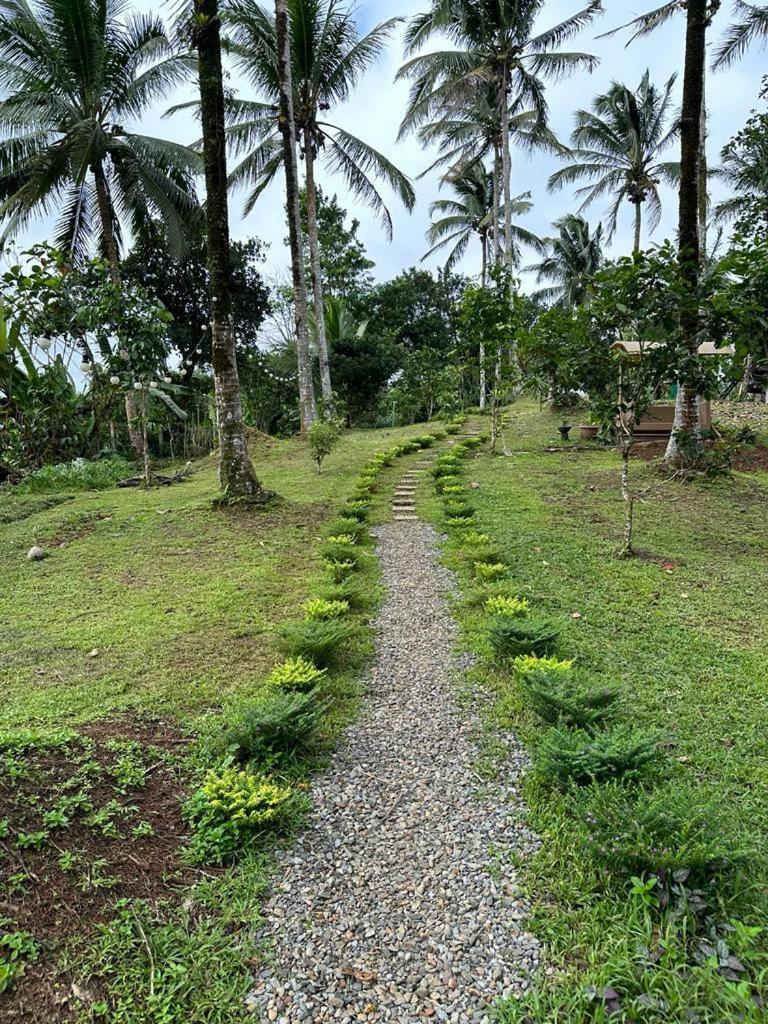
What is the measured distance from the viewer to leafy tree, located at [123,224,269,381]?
17891mm

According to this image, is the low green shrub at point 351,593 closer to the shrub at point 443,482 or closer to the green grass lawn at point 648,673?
the green grass lawn at point 648,673

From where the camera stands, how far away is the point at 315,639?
3.75 metres

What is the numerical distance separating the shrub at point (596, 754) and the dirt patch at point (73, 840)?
1.55 meters

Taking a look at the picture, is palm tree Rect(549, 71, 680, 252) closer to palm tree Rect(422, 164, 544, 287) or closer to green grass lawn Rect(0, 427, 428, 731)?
palm tree Rect(422, 164, 544, 287)

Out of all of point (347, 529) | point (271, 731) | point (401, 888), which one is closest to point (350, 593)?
point (347, 529)

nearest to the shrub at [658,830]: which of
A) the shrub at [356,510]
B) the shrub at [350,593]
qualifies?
the shrub at [350,593]

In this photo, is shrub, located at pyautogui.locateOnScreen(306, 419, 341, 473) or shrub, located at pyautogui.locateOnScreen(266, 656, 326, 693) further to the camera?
shrub, located at pyautogui.locateOnScreen(306, 419, 341, 473)

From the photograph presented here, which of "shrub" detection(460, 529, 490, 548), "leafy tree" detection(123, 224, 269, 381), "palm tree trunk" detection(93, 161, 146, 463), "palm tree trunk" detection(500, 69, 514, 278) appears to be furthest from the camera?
"leafy tree" detection(123, 224, 269, 381)

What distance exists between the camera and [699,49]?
318 inches

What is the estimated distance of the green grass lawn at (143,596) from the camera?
349 centimetres

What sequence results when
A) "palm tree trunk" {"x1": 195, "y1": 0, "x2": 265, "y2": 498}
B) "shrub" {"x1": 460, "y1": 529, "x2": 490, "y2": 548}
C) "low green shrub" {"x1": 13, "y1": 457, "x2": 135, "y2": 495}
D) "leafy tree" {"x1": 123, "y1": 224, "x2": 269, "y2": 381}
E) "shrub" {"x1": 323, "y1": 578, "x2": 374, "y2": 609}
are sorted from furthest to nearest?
"leafy tree" {"x1": 123, "y1": 224, "x2": 269, "y2": 381}, "low green shrub" {"x1": 13, "y1": 457, "x2": 135, "y2": 495}, "palm tree trunk" {"x1": 195, "y1": 0, "x2": 265, "y2": 498}, "shrub" {"x1": 460, "y1": 529, "x2": 490, "y2": 548}, "shrub" {"x1": 323, "y1": 578, "x2": 374, "y2": 609}

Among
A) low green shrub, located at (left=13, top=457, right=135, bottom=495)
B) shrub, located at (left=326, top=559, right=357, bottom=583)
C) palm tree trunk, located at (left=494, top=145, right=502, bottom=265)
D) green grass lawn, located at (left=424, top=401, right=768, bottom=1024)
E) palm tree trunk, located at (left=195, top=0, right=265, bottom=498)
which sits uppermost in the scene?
palm tree trunk, located at (left=494, top=145, right=502, bottom=265)

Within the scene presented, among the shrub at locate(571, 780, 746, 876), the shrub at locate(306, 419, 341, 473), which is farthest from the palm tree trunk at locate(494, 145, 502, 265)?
the shrub at locate(571, 780, 746, 876)

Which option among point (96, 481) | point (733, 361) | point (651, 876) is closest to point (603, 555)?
point (733, 361)
